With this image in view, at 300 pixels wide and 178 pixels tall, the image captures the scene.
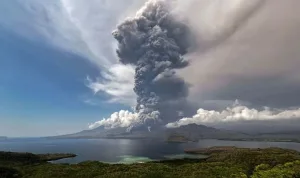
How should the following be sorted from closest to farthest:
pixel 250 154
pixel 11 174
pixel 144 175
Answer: pixel 144 175 < pixel 11 174 < pixel 250 154

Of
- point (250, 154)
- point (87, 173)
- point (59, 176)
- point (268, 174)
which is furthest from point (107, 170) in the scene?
point (250, 154)

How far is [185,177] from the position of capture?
61.8 m

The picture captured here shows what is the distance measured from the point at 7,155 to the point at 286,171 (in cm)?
17816

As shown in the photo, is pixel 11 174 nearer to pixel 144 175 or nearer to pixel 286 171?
pixel 144 175

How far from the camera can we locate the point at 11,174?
99750 millimetres

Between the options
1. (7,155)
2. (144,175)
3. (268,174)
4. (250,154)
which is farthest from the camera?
(7,155)

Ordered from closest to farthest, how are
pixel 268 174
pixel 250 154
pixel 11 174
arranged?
pixel 268 174, pixel 11 174, pixel 250 154

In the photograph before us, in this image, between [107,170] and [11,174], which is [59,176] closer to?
[107,170]

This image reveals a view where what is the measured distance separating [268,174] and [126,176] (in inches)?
1349

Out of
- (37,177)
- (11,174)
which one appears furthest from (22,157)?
(37,177)

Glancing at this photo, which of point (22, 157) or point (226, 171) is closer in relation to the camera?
point (226, 171)

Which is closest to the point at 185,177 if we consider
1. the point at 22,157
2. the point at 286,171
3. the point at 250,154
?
the point at 286,171

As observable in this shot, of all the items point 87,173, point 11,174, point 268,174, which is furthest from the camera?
point 11,174

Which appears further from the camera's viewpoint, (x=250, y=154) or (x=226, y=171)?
(x=250, y=154)
